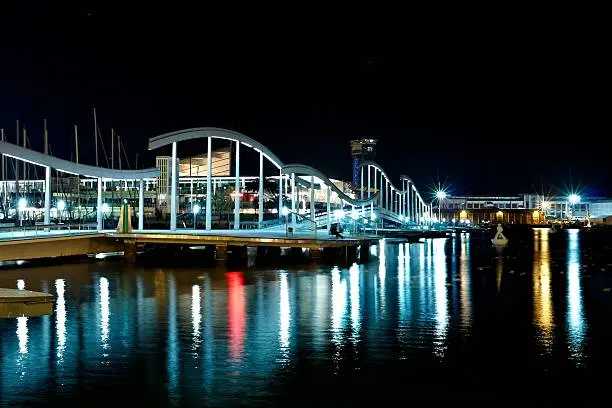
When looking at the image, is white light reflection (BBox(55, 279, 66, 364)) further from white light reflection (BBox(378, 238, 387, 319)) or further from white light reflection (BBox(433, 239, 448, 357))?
white light reflection (BBox(378, 238, 387, 319))

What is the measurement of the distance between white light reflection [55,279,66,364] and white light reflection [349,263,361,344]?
615 centimetres

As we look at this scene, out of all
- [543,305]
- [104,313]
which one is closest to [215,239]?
[104,313]

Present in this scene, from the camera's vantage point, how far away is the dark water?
1311 cm

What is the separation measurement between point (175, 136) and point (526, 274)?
19282mm

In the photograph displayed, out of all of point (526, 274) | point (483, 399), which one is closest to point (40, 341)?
point (483, 399)

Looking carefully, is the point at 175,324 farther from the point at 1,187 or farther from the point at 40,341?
the point at 1,187

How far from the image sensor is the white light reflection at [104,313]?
1730 cm

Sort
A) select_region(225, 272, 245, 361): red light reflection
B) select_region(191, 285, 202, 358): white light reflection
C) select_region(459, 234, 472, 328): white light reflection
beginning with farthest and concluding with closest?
select_region(459, 234, 472, 328): white light reflection < select_region(191, 285, 202, 358): white light reflection < select_region(225, 272, 245, 361): red light reflection

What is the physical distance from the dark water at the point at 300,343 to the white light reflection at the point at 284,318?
1.8 inches

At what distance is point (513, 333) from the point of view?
1905cm

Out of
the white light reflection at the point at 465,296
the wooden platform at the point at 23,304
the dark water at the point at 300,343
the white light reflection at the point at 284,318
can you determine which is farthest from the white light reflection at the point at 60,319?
the white light reflection at the point at 465,296

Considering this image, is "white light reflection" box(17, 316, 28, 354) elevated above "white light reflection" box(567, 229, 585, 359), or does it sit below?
above

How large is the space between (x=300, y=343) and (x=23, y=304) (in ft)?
24.4

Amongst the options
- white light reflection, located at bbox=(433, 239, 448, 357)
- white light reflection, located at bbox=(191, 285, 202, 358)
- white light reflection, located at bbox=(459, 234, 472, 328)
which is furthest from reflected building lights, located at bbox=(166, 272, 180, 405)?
white light reflection, located at bbox=(459, 234, 472, 328)
